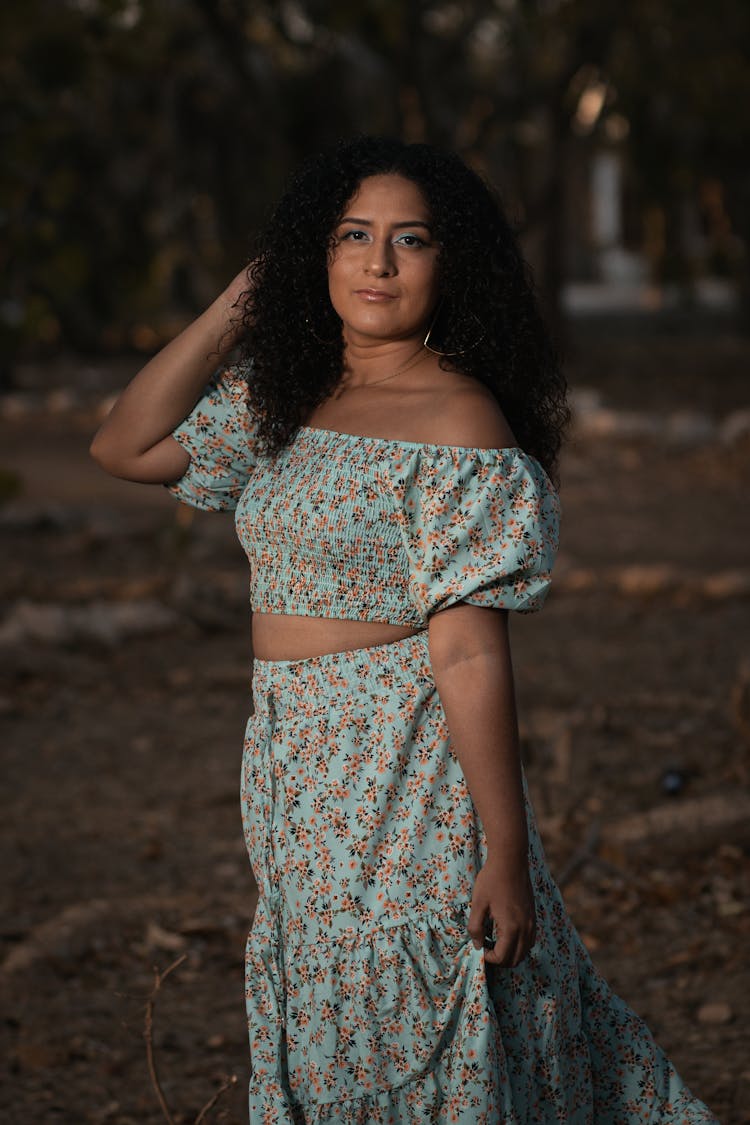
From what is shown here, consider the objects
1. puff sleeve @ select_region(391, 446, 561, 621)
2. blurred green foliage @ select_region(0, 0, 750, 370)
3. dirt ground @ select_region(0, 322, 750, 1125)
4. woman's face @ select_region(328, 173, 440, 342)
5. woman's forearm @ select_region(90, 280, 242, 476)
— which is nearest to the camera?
puff sleeve @ select_region(391, 446, 561, 621)

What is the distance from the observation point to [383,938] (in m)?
1.94

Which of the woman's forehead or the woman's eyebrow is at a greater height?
the woman's forehead

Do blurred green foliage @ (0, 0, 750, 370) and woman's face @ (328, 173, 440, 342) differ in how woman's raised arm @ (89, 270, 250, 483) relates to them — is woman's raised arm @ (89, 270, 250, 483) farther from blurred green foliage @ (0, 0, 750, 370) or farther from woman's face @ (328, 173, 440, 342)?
blurred green foliage @ (0, 0, 750, 370)

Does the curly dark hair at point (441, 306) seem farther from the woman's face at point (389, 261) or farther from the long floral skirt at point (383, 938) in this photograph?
the long floral skirt at point (383, 938)

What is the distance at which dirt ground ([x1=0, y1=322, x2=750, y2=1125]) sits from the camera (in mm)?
3158

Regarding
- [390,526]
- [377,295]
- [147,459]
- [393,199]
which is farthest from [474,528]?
[147,459]

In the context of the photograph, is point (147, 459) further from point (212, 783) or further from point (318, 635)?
point (212, 783)

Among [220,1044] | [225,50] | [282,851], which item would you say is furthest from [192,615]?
[225,50]

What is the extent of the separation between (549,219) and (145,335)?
20.4 feet

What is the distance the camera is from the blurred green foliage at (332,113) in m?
12.0

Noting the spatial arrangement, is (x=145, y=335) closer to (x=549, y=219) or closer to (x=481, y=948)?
(x=549, y=219)

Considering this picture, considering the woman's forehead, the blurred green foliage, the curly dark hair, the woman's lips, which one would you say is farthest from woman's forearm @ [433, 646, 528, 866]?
the blurred green foliage

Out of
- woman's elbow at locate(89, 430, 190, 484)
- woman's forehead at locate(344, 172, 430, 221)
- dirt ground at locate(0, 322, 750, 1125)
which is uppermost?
woman's forehead at locate(344, 172, 430, 221)

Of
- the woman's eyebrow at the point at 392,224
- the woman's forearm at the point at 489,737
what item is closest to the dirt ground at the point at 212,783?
the woman's forearm at the point at 489,737
